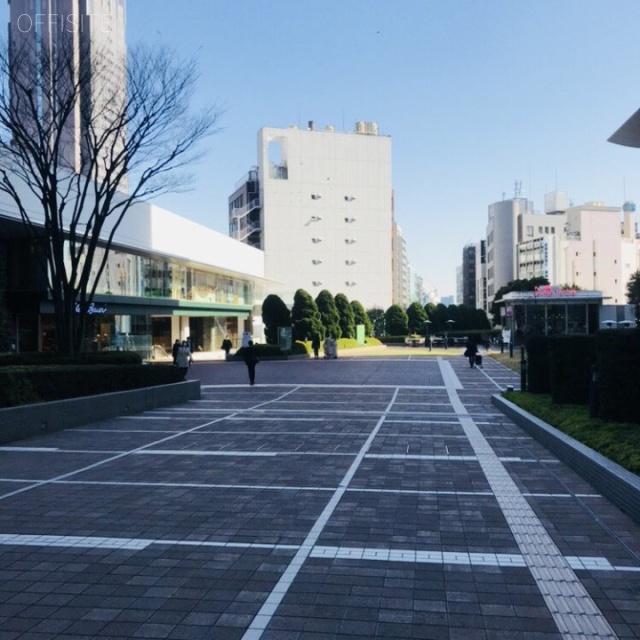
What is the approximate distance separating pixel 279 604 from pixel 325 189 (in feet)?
305

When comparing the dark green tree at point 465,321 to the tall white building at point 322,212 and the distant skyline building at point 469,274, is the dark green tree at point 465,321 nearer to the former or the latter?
the tall white building at point 322,212

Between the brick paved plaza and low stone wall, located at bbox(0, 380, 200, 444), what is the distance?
2.23 ft

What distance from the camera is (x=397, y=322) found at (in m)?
85.1

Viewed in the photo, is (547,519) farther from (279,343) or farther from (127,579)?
(279,343)

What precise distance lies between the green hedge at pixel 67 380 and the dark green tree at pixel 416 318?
2782 inches

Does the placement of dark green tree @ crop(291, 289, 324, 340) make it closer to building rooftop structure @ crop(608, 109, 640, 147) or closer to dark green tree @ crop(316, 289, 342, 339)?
dark green tree @ crop(316, 289, 342, 339)

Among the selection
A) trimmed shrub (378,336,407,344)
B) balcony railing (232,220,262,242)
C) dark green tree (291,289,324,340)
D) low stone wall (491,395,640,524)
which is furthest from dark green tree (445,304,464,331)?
low stone wall (491,395,640,524)

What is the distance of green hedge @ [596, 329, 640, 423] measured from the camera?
32.5 ft

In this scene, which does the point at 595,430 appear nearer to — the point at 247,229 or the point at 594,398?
the point at 594,398

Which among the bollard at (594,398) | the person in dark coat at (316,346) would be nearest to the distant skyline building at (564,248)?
the person in dark coat at (316,346)

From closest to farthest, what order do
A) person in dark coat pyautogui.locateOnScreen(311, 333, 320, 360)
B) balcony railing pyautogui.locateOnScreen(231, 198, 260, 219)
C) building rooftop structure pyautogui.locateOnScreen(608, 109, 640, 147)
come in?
building rooftop structure pyautogui.locateOnScreen(608, 109, 640, 147) → person in dark coat pyautogui.locateOnScreen(311, 333, 320, 360) → balcony railing pyautogui.locateOnScreen(231, 198, 260, 219)

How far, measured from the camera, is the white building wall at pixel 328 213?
92.9m

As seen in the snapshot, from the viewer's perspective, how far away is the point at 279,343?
45.6 meters

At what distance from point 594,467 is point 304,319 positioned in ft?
141
